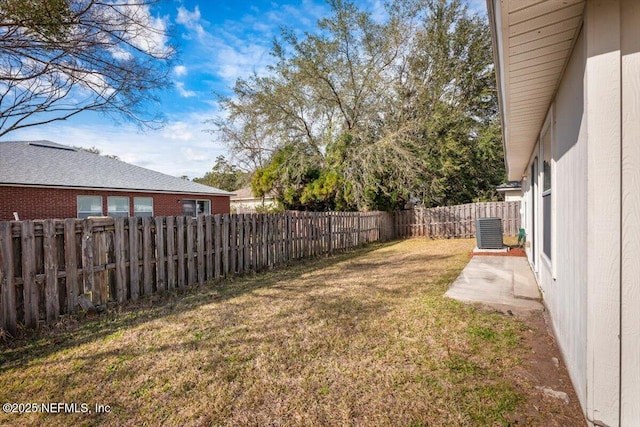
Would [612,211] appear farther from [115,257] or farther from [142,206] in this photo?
[142,206]

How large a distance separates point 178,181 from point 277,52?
886 centimetres

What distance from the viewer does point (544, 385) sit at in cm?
244

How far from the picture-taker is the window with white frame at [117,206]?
13.9 m

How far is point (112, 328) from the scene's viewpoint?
3832 mm

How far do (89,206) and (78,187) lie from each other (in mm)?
1094

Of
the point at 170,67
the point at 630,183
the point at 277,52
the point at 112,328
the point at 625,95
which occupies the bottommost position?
the point at 112,328

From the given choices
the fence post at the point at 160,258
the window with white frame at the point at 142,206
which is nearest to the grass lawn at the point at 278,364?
the fence post at the point at 160,258

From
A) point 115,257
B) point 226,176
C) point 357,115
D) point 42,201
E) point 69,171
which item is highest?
point 357,115

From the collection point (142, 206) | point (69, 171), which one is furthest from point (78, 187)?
point (142, 206)

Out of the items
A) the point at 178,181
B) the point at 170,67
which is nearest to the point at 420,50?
the point at 178,181

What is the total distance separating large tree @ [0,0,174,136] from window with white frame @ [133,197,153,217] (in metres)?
11.1

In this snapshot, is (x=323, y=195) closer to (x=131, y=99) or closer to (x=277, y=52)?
(x=277, y=52)

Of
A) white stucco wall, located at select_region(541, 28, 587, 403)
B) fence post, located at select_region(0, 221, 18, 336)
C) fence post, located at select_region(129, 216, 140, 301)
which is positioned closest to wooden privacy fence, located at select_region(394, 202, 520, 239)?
white stucco wall, located at select_region(541, 28, 587, 403)

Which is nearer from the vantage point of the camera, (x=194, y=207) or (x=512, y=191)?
(x=512, y=191)
